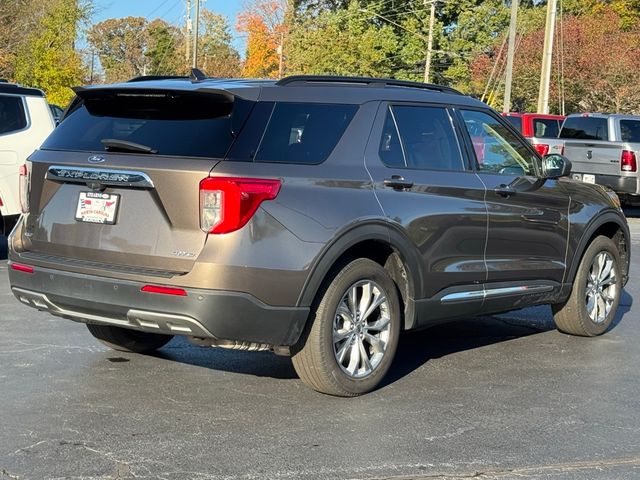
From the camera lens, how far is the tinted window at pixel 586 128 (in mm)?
18984

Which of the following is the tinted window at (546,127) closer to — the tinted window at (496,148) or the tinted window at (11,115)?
the tinted window at (11,115)

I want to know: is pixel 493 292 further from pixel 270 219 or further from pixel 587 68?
pixel 587 68

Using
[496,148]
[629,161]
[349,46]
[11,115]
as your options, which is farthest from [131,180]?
[349,46]

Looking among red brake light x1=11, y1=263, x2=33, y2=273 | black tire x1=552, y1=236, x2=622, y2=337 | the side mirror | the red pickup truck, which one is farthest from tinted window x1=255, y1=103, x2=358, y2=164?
the red pickup truck

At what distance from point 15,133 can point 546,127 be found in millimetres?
14408

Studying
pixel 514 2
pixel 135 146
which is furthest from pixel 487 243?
pixel 514 2

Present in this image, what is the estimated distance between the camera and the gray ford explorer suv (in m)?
4.90

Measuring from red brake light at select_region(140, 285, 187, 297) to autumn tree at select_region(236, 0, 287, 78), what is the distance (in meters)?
60.0

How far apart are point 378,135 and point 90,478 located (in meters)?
2.67

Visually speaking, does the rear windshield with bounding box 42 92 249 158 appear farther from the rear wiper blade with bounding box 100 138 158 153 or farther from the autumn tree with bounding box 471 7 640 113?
the autumn tree with bounding box 471 7 640 113

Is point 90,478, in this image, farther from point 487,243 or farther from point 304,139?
point 487,243

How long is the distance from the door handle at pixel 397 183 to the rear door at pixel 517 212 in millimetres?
837

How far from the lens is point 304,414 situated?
519cm

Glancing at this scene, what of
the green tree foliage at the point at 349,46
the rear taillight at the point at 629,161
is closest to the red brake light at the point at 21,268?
the rear taillight at the point at 629,161
